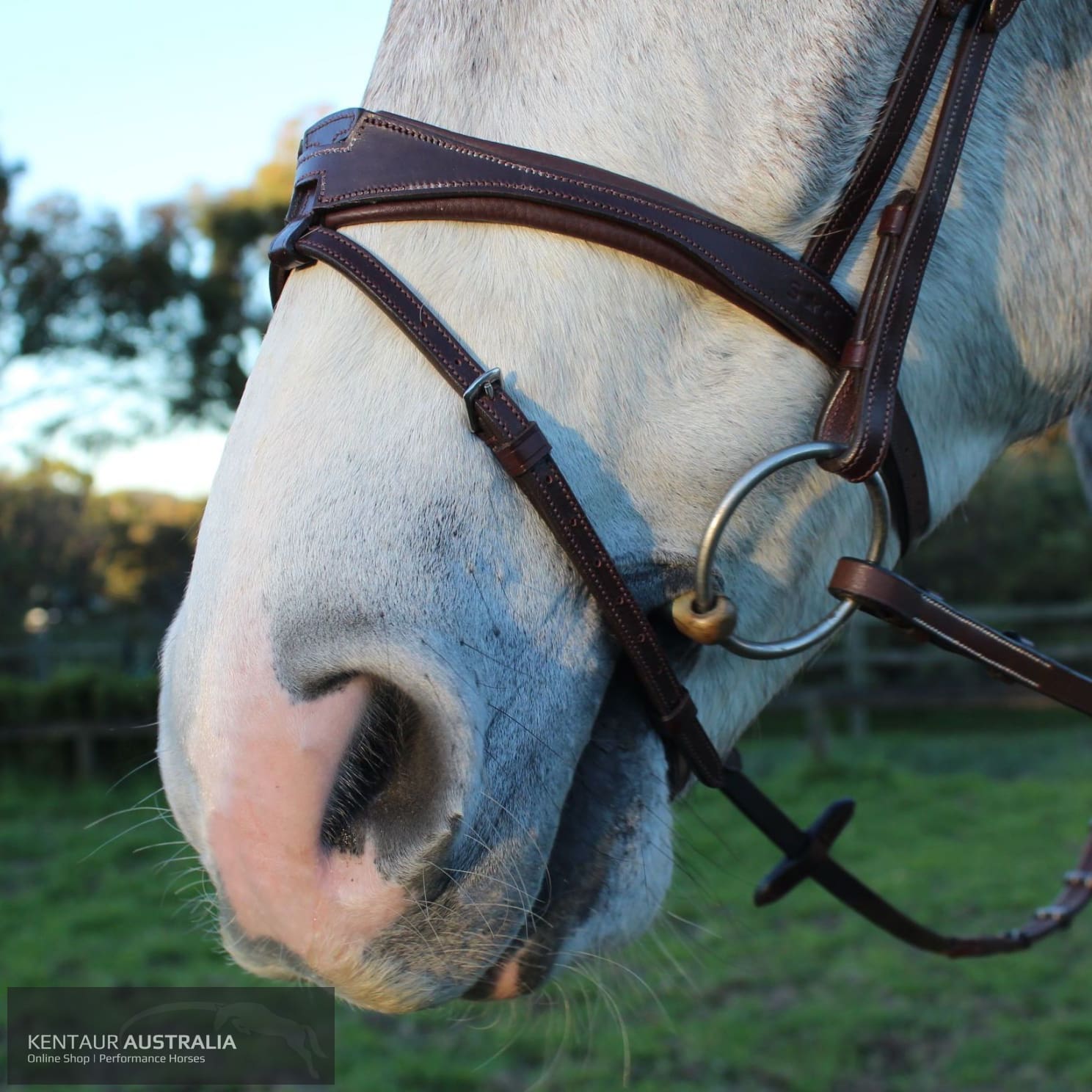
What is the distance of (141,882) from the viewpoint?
608 centimetres

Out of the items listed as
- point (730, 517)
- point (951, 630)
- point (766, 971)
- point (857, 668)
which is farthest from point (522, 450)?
point (857, 668)

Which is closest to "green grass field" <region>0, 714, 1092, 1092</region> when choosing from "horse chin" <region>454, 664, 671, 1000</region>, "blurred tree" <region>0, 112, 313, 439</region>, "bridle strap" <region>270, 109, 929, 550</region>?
"horse chin" <region>454, 664, 671, 1000</region>

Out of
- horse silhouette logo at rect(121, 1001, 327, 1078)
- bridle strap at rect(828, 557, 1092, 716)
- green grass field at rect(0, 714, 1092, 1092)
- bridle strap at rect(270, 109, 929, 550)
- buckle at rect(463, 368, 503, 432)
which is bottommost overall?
green grass field at rect(0, 714, 1092, 1092)

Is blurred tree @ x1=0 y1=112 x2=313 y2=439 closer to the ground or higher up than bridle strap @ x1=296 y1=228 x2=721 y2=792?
closer to the ground

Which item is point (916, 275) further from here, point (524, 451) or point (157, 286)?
point (157, 286)

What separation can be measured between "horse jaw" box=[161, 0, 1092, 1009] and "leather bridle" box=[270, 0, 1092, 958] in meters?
0.03

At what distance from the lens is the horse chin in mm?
1160

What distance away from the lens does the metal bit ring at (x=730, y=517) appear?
1076 millimetres

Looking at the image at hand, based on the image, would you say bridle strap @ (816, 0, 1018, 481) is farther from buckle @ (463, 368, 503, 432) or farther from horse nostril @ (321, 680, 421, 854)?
horse nostril @ (321, 680, 421, 854)

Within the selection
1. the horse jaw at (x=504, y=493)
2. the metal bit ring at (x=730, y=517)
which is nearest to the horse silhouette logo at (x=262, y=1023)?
the horse jaw at (x=504, y=493)

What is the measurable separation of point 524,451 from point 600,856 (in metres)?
0.48

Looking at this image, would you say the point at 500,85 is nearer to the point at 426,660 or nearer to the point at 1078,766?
the point at 426,660

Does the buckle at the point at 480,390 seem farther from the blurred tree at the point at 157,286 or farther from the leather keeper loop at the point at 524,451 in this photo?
the blurred tree at the point at 157,286

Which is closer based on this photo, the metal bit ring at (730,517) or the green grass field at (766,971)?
the metal bit ring at (730,517)
